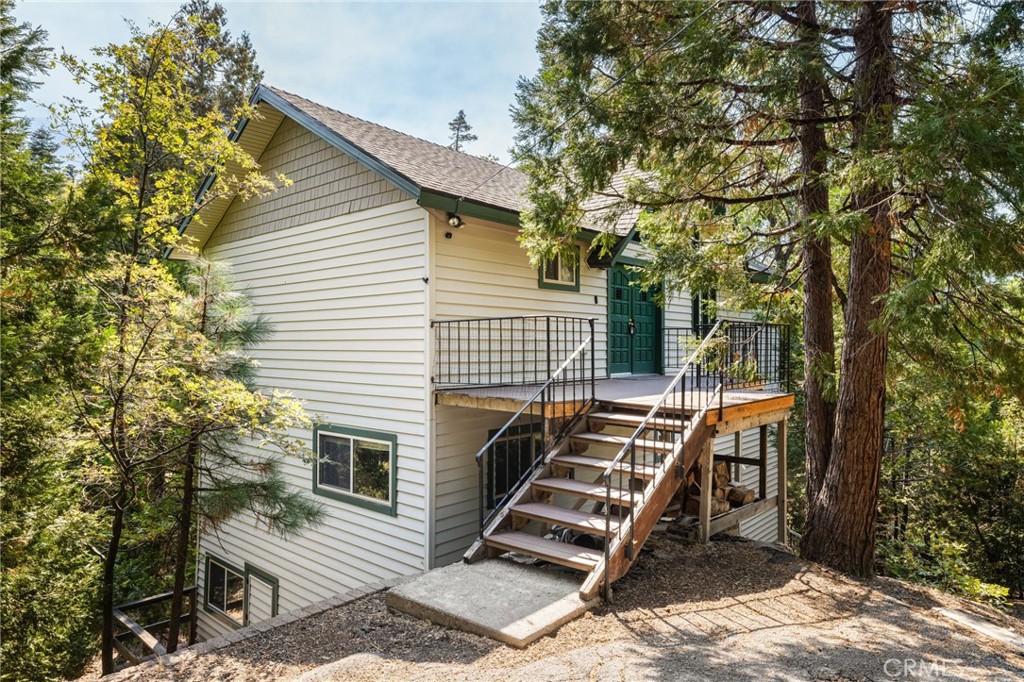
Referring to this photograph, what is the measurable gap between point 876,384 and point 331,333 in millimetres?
7058

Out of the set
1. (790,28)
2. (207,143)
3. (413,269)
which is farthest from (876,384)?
(207,143)

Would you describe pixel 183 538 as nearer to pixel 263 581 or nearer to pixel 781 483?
pixel 263 581

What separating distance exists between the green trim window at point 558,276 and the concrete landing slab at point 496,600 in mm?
4513

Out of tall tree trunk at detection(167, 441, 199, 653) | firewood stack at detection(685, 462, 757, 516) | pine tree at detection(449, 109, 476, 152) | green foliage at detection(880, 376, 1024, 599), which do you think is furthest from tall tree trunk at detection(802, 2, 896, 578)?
pine tree at detection(449, 109, 476, 152)

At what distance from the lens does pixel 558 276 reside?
917cm

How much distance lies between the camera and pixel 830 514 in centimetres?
646

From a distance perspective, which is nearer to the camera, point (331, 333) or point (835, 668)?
point (835, 668)

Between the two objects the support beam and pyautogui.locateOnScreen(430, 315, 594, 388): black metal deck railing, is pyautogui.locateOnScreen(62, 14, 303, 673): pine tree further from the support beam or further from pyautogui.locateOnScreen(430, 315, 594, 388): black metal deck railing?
the support beam

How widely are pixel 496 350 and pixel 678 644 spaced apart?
4672mm

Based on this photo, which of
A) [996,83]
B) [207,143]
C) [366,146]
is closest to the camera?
[996,83]

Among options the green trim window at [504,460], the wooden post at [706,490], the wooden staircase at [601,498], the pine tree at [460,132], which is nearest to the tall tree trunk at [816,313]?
the wooden post at [706,490]

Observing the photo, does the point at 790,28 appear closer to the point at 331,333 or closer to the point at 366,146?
the point at 366,146

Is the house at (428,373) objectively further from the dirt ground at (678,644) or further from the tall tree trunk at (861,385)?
the tall tree trunk at (861,385)

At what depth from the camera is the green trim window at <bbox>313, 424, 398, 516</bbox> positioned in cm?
788
